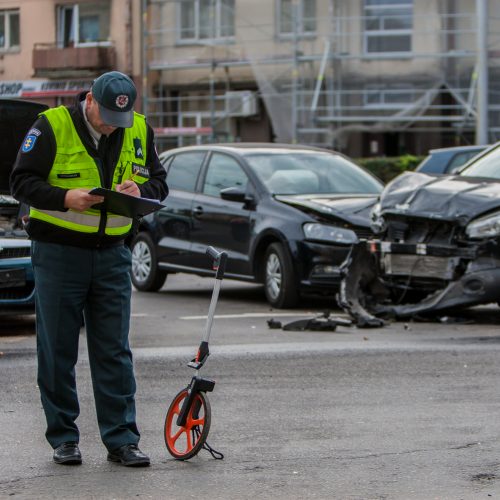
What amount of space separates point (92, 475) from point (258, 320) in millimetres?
6585

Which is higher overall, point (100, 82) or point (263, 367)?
point (100, 82)

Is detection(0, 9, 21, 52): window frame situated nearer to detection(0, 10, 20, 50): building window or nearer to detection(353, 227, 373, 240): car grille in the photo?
detection(0, 10, 20, 50): building window

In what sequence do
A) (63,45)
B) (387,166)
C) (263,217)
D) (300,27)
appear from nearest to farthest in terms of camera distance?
(263,217) → (387,166) → (300,27) → (63,45)

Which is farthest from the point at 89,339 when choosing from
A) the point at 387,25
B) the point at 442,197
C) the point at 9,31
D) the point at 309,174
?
the point at 9,31

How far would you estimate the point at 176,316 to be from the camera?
13.2 m

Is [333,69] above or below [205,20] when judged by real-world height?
below

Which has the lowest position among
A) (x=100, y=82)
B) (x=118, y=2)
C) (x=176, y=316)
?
(x=176, y=316)

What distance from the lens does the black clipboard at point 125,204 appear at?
5980mm

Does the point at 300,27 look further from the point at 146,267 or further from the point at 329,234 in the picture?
the point at 329,234

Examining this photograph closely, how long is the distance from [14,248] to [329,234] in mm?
3279

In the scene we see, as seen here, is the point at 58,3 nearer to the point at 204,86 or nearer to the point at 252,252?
the point at 204,86

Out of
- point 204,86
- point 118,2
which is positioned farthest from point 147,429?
point 118,2

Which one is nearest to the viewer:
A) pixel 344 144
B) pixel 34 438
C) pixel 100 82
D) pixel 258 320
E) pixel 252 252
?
pixel 100 82

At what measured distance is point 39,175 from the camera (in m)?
6.12
